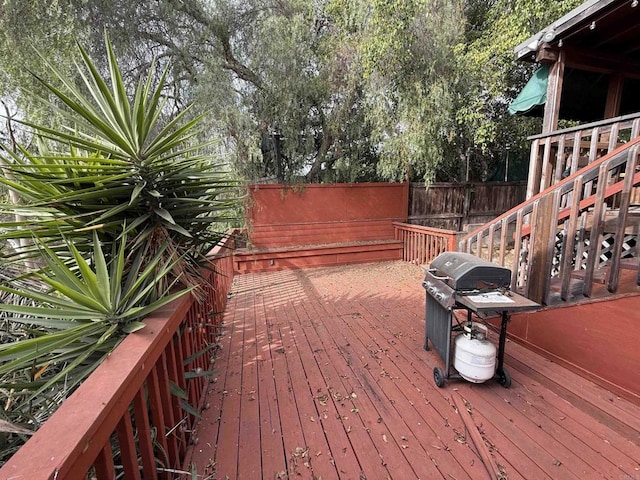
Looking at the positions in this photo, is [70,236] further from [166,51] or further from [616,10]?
[166,51]

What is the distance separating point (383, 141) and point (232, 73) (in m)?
3.25

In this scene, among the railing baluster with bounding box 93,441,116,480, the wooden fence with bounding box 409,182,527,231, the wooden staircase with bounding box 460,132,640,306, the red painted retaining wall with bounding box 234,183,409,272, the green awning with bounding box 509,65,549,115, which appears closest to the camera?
the railing baluster with bounding box 93,441,116,480

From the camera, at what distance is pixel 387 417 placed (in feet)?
6.61

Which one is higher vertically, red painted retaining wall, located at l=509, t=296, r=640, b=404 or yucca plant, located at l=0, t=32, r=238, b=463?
yucca plant, located at l=0, t=32, r=238, b=463

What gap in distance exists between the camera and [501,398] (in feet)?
7.14

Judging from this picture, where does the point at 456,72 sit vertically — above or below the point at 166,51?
below

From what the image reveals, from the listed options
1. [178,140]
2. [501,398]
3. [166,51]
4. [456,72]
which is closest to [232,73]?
[166,51]

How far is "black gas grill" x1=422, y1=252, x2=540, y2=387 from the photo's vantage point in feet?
6.42

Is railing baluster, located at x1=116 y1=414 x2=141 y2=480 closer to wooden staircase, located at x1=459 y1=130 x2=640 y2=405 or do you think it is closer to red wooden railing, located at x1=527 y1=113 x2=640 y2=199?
wooden staircase, located at x1=459 y1=130 x2=640 y2=405

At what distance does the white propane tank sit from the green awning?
3554mm

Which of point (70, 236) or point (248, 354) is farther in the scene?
point (248, 354)

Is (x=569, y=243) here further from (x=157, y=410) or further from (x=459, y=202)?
(x=459, y=202)

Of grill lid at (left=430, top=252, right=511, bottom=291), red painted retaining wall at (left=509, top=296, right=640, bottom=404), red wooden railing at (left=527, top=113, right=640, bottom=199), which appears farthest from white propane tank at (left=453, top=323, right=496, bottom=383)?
red wooden railing at (left=527, top=113, right=640, bottom=199)

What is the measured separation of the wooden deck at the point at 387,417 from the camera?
1636 millimetres
